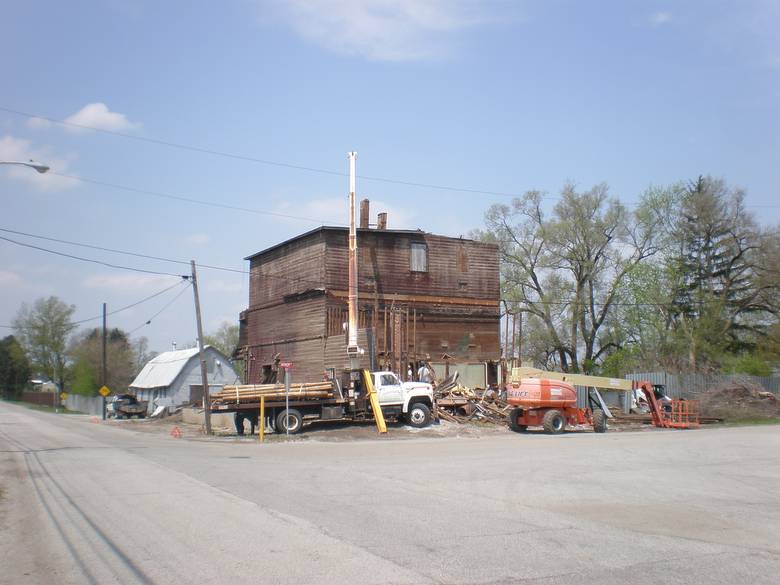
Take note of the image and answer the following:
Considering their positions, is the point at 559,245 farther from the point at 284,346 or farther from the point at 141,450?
the point at 141,450

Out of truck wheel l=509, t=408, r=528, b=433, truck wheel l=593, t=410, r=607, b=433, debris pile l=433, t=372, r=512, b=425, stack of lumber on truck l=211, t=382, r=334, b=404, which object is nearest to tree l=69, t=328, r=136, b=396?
debris pile l=433, t=372, r=512, b=425

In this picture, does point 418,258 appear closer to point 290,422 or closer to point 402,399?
point 402,399

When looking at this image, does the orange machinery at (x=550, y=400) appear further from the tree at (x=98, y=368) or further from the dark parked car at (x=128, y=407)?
the tree at (x=98, y=368)

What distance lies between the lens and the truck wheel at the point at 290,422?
103 feet

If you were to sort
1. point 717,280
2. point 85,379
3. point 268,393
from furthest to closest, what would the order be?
point 85,379 < point 717,280 < point 268,393

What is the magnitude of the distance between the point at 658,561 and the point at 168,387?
62.3 m

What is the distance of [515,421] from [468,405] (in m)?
3.71

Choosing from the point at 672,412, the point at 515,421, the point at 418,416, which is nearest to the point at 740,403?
the point at 672,412

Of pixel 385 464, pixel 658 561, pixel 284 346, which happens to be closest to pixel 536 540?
pixel 658 561

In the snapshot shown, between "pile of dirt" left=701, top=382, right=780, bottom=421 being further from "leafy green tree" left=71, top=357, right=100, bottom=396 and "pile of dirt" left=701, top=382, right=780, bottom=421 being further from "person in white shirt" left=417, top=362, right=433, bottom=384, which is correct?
"leafy green tree" left=71, top=357, right=100, bottom=396

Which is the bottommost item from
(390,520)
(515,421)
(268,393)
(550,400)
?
(390,520)

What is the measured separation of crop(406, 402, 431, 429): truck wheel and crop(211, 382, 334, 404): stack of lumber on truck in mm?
3762

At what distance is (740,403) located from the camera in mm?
43594

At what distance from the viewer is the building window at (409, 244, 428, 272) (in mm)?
46156
